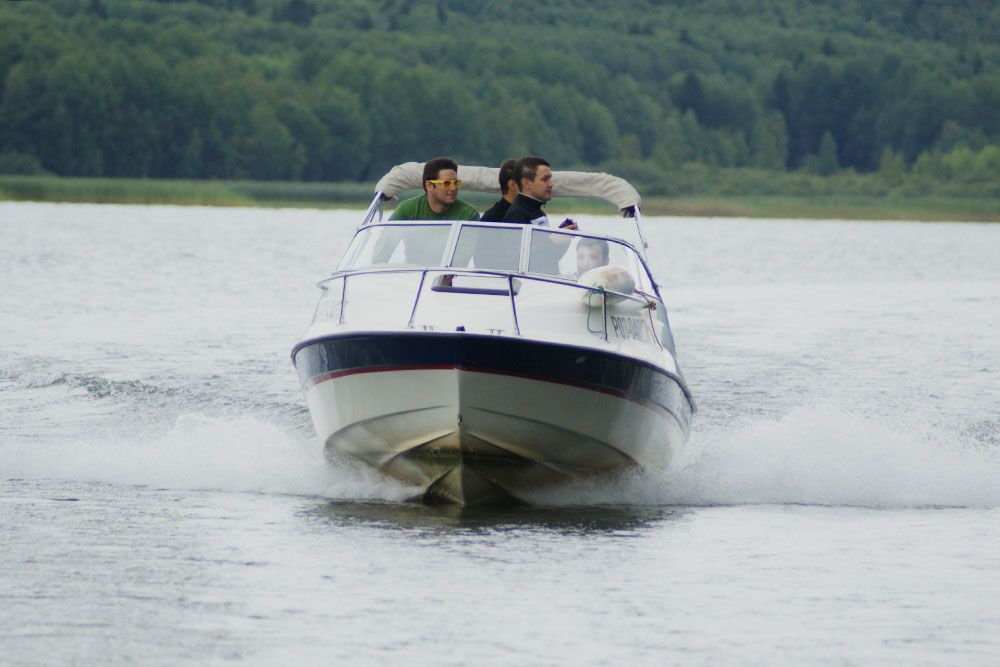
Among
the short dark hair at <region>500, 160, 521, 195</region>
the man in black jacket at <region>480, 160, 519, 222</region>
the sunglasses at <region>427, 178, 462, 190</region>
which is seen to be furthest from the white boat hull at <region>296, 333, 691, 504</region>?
the short dark hair at <region>500, 160, 521, 195</region>

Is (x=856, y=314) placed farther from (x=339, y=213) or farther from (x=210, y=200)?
(x=339, y=213)

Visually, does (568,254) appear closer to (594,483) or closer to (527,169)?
(527,169)

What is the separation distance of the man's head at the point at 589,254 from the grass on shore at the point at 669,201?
184 ft

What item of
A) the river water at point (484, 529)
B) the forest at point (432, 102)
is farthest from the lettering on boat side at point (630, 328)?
the forest at point (432, 102)

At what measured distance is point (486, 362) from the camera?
27.8 feet

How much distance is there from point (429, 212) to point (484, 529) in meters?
2.36

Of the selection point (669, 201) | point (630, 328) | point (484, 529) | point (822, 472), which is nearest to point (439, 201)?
point (630, 328)

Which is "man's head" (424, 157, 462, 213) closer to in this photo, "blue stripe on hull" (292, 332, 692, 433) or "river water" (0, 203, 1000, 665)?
"blue stripe on hull" (292, 332, 692, 433)

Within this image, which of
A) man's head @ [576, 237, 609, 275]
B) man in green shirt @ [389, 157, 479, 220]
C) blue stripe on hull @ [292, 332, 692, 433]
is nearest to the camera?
blue stripe on hull @ [292, 332, 692, 433]

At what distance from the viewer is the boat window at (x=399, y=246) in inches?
369

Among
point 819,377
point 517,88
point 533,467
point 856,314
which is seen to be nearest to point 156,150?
point 517,88

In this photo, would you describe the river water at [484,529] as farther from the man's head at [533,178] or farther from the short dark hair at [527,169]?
the short dark hair at [527,169]

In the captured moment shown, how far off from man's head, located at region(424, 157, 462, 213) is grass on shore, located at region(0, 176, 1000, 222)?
55.7 meters

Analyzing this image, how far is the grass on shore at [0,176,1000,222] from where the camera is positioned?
71438 mm
